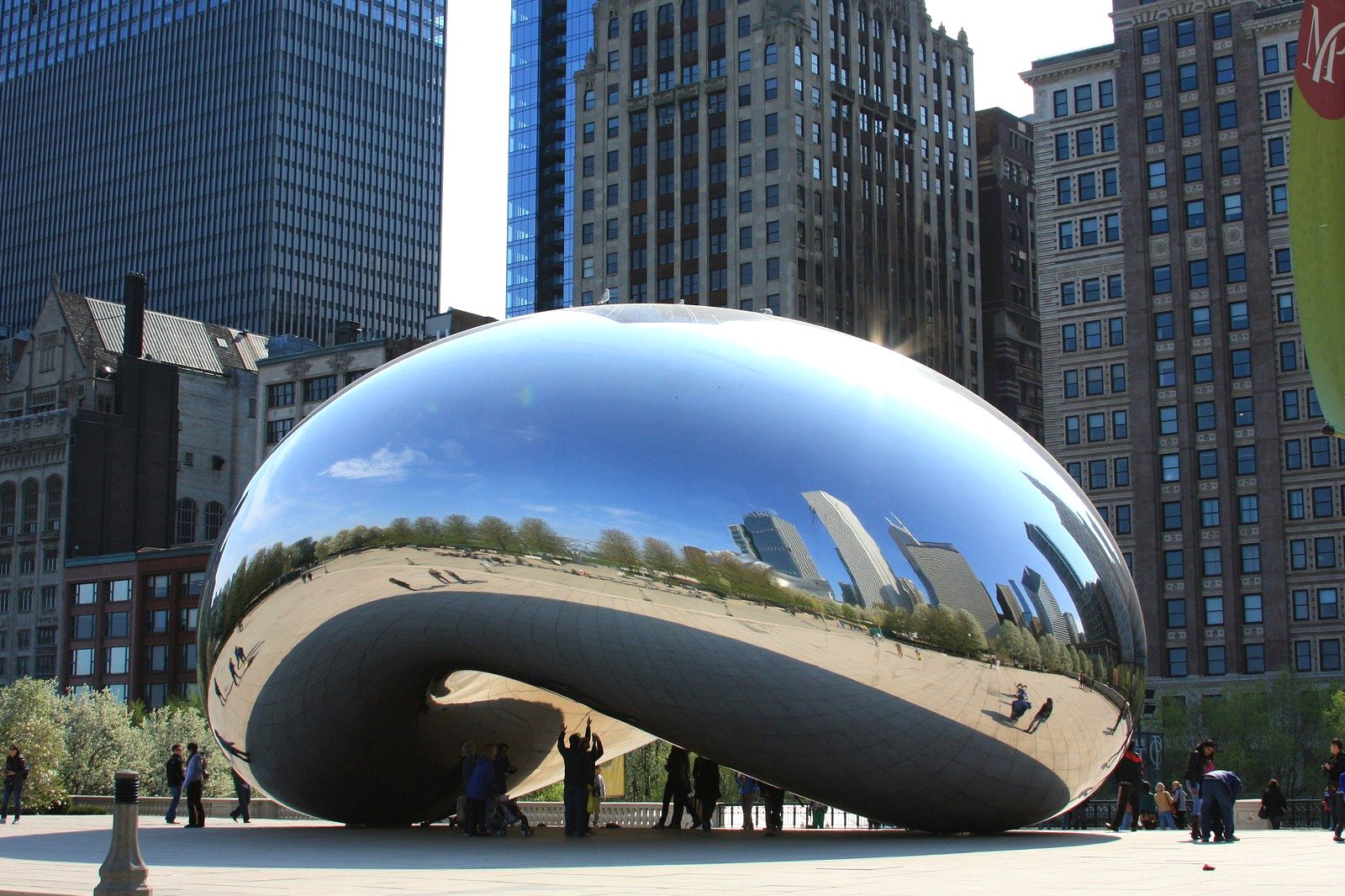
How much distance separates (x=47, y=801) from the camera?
3703cm

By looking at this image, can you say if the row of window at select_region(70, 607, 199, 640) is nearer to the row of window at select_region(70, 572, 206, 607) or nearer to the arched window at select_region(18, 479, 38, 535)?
the row of window at select_region(70, 572, 206, 607)

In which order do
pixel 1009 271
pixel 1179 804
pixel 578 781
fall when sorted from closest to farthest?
pixel 578 781 → pixel 1179 804 → pixel 1009 271

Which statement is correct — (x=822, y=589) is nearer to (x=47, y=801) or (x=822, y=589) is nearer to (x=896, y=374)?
(x=896, y=374)

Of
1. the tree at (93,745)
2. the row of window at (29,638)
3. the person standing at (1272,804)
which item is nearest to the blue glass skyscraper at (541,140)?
the row of window at (29,638)

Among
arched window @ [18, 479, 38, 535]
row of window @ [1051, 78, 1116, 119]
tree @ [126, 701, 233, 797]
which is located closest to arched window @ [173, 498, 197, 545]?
arched window @ [18, 479, 38, 535]

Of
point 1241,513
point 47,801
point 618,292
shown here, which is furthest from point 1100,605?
point 618,292

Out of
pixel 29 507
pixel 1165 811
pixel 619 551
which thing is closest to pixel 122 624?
pixel 29 507

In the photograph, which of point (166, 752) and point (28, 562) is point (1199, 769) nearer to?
point (166, 752)

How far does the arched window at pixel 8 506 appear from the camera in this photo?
124 meters

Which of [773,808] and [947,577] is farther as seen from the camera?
[773,808]

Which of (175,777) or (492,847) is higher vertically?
(175,777)

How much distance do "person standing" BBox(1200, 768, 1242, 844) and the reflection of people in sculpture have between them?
3422mm

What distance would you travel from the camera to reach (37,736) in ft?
135

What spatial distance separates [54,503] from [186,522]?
9.71 meters
